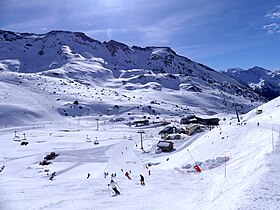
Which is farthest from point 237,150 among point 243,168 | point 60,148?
point 60,148

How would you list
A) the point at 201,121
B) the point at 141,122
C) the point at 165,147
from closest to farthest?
1. the point at 165,147
2. the point at 201,121
3. the point at 141,122

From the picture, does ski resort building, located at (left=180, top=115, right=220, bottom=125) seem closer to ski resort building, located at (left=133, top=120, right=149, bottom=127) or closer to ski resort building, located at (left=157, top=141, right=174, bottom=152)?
ski resort building, located at (left=133, top=120, right=149, bottom=127)

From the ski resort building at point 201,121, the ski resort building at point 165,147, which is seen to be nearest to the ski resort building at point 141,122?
the ski resort building at point 201,121

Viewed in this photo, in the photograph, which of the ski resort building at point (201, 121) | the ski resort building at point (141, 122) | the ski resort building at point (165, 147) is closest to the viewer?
the ski resort building at point (165, 147)

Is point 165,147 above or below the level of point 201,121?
below

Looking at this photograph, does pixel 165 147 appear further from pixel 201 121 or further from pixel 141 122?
pixel 141 122

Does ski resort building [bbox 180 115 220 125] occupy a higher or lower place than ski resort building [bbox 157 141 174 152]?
higher

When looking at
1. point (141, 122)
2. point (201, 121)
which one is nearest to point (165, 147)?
point (201, 121)

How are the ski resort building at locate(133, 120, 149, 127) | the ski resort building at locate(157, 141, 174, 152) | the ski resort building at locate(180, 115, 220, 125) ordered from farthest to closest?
1. the ski resort building at locate(133, 120, 149, 127)
2. the ski resort building at locate(180, 115, 220, 125)
3. the ski resort building at locate(157, 141, 174, 152)

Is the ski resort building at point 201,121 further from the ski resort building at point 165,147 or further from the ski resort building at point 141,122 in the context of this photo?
the ski resort building at point 165,147

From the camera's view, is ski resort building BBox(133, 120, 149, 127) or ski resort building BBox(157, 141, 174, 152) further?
ski resort building BBox(133, 120, 149, 127)

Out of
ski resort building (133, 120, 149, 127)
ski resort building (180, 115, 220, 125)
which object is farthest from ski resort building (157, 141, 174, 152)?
ski resort building (133, 120, 149, 127)

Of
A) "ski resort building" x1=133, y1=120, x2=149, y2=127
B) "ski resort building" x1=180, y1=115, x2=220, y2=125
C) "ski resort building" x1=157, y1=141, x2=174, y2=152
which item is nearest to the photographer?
"ski resort building" x1=157, y1=141, x2=174, y2=152

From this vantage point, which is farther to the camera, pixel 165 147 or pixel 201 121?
pixel 201 121
